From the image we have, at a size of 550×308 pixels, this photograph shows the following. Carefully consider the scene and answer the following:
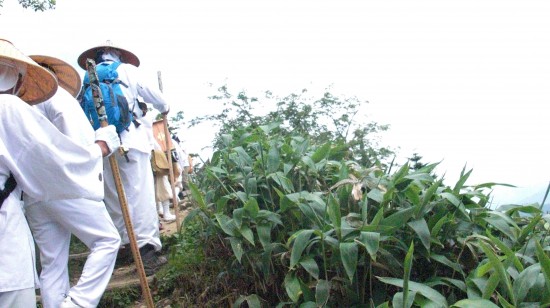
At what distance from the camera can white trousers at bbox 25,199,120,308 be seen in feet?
10.8

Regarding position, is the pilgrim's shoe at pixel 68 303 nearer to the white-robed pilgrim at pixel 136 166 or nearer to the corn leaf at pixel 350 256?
the white-robed pilgrim at pixel 136 166

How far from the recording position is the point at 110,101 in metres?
4.63

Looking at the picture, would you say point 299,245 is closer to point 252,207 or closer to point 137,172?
point 252,207

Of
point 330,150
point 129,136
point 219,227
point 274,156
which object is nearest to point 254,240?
point 219,227

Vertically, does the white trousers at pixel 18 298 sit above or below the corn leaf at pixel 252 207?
below

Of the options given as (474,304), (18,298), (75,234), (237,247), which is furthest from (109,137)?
(474,304)

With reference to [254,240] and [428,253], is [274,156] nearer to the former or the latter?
[254,240]

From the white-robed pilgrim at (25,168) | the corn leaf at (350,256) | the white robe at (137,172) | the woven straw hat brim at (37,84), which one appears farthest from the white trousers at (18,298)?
the white robe at (137,172)

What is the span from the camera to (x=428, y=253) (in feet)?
9.29

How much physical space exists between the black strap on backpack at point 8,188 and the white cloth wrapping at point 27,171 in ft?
0.05

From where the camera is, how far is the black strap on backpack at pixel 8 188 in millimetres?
2516

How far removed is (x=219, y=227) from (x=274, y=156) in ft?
2.06

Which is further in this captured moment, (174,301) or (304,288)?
(174,301)

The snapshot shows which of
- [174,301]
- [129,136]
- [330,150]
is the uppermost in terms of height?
[330,150]
